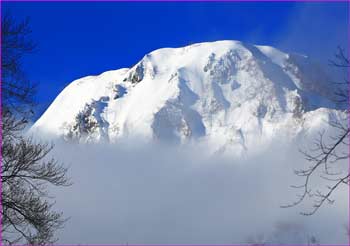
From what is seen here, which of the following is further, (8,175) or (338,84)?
(8,175)

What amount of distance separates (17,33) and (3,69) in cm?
96

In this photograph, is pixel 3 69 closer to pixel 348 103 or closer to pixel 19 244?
pixel 19 244

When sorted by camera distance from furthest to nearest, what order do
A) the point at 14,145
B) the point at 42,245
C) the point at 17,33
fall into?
the point at 42,245, the point at 14,145, the point at 17,33

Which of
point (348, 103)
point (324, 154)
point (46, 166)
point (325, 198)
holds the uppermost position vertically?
point (46, 166)

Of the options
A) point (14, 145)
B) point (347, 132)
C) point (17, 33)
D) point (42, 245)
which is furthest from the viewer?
point (42, 245)

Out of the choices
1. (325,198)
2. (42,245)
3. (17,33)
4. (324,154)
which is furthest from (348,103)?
(42,245)

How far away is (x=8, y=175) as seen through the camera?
14.9 metres

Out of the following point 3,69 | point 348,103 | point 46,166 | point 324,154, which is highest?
point 3,69

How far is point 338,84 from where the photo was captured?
1073 centimetres

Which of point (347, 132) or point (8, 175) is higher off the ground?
point (8, 175)

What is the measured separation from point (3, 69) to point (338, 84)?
7997mm

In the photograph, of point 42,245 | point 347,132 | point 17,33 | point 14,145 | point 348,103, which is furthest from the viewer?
point 42,245

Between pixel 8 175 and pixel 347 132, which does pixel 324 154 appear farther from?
pixel 8 175

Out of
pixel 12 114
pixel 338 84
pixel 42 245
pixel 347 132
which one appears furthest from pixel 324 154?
pixel 42 245
